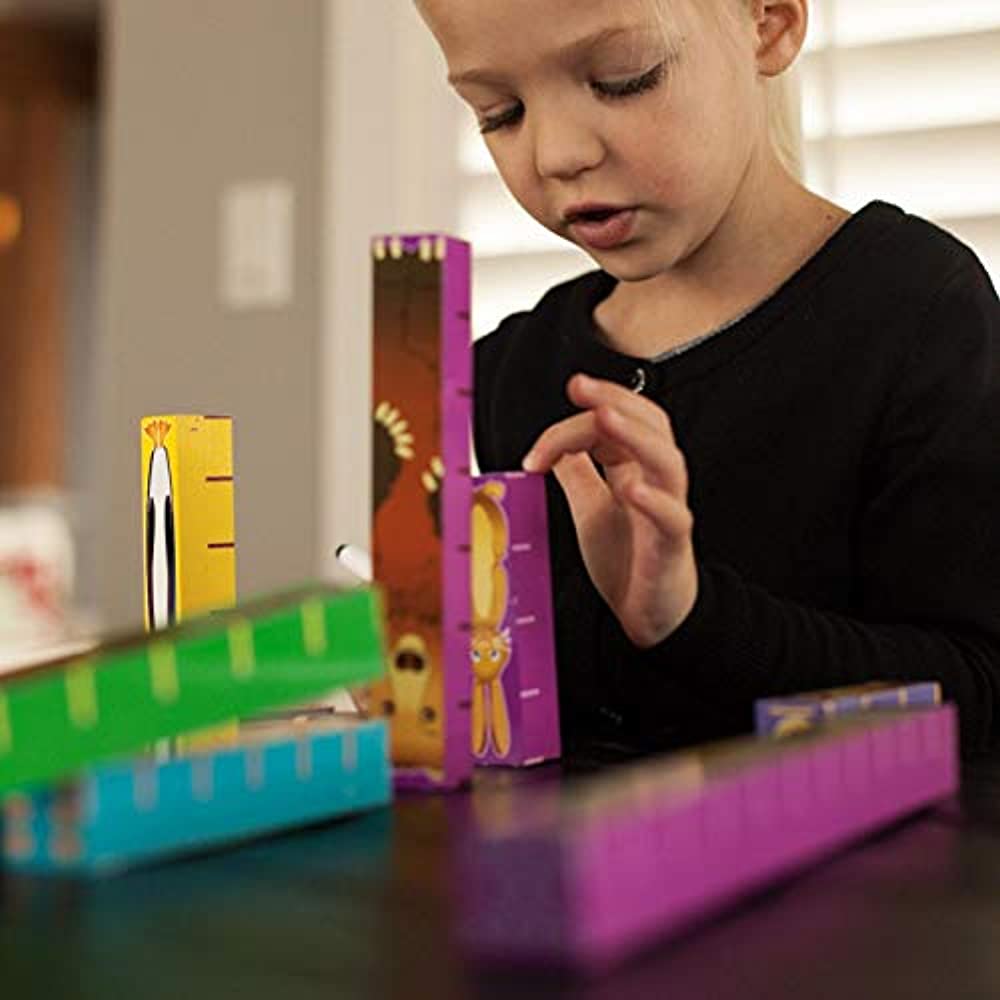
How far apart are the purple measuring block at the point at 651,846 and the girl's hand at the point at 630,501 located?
0.62 feet

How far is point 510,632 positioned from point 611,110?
0.32 meters

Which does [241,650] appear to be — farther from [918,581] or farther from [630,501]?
[918,581]

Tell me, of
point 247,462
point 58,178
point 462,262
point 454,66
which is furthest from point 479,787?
point 58,178

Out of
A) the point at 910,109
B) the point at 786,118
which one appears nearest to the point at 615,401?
the point at 786,118

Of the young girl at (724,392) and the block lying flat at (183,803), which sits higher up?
the young girl at (724,392)

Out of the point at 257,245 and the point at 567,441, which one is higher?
the point at 257,245

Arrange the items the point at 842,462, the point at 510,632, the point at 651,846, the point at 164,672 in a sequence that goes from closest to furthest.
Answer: the point at 651,846 < the point at 164,672 < the point at 510,632 < the point at 842,462

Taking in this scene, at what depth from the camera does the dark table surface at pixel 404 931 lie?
0.40 meters

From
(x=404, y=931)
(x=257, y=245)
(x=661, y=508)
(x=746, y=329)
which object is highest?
(x=257, y=245)

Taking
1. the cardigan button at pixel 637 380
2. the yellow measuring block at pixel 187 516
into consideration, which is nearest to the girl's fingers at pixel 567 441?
the yellow measuring block at pixel 187 516

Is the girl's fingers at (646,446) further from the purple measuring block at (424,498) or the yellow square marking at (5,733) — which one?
the yellow square marking at (5,733)

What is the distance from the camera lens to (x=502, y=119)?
3.23 ft

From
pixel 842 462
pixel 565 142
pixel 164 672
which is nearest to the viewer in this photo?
pixel 164 672

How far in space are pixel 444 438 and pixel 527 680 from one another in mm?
144
